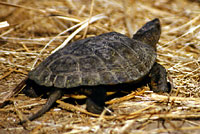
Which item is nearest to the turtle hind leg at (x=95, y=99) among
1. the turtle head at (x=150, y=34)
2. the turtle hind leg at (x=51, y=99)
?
the turtle hind leg at (x=51, y=99)

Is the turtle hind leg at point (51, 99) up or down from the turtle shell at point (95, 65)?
down

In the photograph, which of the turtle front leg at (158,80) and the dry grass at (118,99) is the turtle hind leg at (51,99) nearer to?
the dry grass at (118,99)

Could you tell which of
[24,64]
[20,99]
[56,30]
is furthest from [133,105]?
[56,30]

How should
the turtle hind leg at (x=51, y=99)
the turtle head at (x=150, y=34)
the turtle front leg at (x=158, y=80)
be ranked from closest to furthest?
the turtle hind leg at (x=51, y=99) < the turtle front leg at (x=158, y=80) < the turtle head at (x=150, y=34)

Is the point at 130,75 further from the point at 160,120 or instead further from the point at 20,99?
the point at 20,99

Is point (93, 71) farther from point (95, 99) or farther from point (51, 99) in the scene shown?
point (51, 99)

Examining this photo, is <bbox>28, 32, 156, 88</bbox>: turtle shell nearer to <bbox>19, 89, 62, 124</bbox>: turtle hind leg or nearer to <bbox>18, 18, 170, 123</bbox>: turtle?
<bbox>18, 18, 170, 123</bbox>: turtle

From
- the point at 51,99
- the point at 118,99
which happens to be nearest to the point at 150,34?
the point at 118,99

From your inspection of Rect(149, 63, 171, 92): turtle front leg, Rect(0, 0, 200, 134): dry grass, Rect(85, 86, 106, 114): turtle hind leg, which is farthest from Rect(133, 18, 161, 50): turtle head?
Rect(85, 86, 106, 114): turtle hind leg
